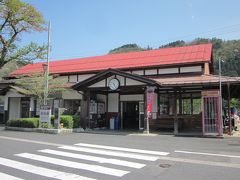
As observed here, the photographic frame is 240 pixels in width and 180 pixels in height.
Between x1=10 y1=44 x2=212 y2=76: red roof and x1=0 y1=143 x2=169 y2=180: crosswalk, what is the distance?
431 inches

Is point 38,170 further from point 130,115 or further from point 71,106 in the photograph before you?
point 71,106

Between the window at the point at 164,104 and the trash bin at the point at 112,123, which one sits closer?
the window at the point at 164,104

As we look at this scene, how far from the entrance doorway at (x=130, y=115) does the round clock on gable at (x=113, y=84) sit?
11.4 feet

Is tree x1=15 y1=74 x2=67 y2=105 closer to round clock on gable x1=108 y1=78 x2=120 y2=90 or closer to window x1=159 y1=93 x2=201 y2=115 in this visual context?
round clock on gable x1=108 y1=78 x2=120 y2=90

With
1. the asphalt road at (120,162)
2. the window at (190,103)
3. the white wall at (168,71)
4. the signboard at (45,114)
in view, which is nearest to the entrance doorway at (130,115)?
the white wall at (168,71)

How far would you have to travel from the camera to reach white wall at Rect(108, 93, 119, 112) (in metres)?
21.0

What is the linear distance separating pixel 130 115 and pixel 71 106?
17.0 ft

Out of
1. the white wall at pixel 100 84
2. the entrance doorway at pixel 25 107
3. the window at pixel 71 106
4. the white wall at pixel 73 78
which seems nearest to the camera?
the white wall at pixel 100 84

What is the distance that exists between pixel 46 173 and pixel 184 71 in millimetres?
14469

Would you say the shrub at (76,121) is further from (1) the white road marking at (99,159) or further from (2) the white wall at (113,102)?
(1) the white road marking at (99,159)

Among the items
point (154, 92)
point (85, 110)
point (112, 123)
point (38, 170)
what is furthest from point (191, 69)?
point (38, 170)

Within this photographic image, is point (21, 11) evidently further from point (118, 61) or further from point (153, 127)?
point (153, 127)

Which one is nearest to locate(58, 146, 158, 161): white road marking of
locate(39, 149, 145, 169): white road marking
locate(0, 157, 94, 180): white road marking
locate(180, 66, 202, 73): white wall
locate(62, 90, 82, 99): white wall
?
locate(39, 149, 145, 169): white road marking

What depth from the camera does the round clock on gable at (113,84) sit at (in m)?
17.7
